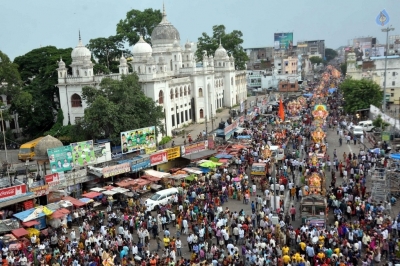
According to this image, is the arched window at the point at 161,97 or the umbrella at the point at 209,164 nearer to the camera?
the umbrella at the point at 209,164

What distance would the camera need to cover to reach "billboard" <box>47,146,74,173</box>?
23719 mm

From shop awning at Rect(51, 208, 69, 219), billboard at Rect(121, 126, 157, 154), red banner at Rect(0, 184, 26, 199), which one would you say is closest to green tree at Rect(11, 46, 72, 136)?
billboard at Rect(121, 126, 157, 154)

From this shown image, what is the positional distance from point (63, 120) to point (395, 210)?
Result: 1214 inches

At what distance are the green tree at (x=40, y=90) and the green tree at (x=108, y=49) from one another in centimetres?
996

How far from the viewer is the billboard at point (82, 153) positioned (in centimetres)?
2505

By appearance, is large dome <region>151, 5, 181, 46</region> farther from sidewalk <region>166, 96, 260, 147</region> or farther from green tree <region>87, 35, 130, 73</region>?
sidewalk <region>166, 96, 260, 147</region>

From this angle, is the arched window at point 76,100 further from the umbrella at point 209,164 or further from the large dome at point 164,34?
the umbrella at point 209,164

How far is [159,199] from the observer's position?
22328 millimetres

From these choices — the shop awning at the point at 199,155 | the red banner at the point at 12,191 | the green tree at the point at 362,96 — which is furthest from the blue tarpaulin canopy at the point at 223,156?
the green tree at the point at 362,96

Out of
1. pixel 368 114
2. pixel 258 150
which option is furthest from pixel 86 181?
pixel 368 114

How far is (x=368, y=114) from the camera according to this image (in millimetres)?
47938

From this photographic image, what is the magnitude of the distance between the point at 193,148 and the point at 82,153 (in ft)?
27.2

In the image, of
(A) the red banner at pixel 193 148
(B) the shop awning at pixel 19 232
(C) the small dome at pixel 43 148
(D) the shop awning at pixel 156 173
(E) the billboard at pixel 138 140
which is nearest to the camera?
(B) the shop awning at pixel 19 232

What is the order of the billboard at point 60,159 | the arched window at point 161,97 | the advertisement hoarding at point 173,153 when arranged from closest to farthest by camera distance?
the billboard at point 60,159, the advertisement hoarding at point 173,153, the arched window at point 161,97
